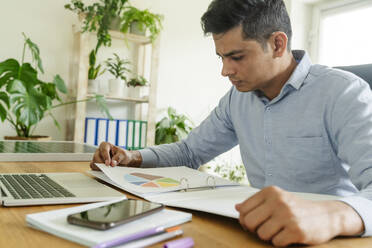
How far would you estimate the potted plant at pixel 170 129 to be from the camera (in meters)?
2.95

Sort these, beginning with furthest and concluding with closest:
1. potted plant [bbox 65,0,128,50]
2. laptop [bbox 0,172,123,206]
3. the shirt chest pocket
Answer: potted plant [bbox 65,0,128,50], the shirt chest pocket, laptop [bbox 0,172,123,206]

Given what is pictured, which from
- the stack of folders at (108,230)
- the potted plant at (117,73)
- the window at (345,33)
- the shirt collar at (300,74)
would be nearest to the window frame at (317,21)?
the window at (345,33)

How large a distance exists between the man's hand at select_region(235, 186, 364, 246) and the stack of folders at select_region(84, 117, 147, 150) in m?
2.18

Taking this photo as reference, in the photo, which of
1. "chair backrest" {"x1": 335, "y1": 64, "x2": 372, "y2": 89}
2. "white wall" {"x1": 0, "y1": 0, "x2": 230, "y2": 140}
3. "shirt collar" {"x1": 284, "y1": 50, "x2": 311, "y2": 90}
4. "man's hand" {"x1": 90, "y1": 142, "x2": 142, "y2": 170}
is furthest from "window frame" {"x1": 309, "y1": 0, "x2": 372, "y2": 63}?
"man's hand" {"x1": 90, "y1": 142, "x2": 142, "y2": 170}

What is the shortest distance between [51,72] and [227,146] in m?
1.84

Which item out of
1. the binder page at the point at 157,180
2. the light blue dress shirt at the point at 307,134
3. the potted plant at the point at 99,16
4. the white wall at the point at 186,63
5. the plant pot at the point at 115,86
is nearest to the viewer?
the binder page at the point at 157,180

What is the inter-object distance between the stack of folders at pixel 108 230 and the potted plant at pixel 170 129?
7.67 ft

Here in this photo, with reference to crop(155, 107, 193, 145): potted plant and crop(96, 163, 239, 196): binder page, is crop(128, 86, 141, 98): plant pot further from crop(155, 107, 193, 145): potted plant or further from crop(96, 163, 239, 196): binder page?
crop(96, 163, 239, 196): binder page

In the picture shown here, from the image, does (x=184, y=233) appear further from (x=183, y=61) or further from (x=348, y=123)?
(x=183, y=61)

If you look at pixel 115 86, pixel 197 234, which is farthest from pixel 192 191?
pixel 115 86

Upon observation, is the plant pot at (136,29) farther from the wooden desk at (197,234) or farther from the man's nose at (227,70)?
the wooden desk at (197,234)

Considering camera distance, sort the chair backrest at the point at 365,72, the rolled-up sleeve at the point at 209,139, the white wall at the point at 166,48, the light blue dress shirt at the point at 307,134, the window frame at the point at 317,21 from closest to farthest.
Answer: the light blue dress shirt at the point at 307,134 → the chair backrest at the point at 365,72 → the rolled-up sleeve at the point at 209,139 → the white wall at the point at 166,48 → the window frame at the point at 317,21

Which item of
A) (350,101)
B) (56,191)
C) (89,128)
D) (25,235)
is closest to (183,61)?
(89,128)

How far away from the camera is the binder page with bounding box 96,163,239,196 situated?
0.80 m
